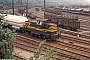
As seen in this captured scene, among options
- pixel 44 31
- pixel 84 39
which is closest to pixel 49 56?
pixel 44 31

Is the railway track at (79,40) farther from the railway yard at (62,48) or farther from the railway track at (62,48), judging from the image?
the railway track at (62,48)

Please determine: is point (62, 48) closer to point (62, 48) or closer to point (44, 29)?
point (62, 48)

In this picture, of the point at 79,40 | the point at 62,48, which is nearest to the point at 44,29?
the point at 62,48

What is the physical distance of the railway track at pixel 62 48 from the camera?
57.8ft

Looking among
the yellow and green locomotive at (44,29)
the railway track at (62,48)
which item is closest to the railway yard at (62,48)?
the railway track at (62,48)

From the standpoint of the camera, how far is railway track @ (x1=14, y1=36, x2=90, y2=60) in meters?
17.6

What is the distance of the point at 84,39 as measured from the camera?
23641 millimetres

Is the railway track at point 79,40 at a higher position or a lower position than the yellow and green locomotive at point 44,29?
lower

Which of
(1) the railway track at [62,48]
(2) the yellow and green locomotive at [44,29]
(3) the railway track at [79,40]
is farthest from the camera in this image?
(2) the yellow and green locomotive at [44,29]

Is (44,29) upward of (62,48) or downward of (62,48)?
upward

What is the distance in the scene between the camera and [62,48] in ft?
64.9

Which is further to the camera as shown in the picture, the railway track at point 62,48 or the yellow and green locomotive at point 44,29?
the yellow and green locomotive at point 44,29

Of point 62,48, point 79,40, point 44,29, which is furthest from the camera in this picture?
point 79,40

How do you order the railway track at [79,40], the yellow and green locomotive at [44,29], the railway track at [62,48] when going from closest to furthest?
1. the railway track at [62,48]
2. the railway track at [79,40]
3. the yellow and green locomotive at [44,29]
